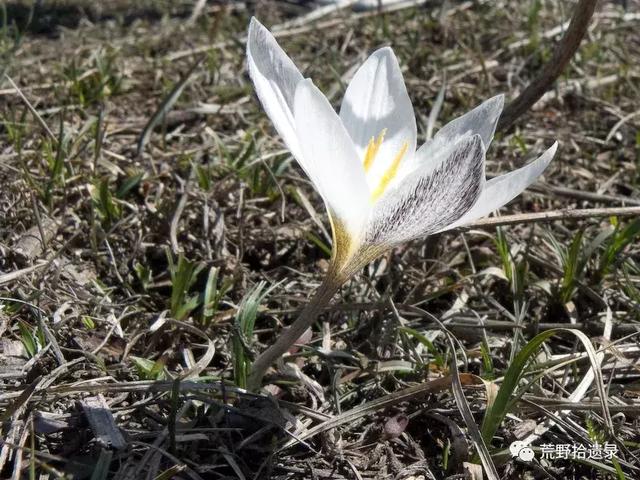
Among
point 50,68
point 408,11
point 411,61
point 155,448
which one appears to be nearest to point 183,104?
point 50,68

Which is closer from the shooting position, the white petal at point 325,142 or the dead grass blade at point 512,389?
the white petal at point 325,142

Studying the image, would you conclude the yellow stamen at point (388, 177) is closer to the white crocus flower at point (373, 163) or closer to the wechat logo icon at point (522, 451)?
the white crocus flower at point (373, 163)

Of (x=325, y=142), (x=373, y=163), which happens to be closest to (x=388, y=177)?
(x=373, y=163)

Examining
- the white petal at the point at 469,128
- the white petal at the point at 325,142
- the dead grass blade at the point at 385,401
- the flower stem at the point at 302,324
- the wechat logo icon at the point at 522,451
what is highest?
the white petal at the point at 325,142

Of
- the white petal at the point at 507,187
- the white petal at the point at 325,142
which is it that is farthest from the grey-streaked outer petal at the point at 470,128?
the white petal at the point at 325,142

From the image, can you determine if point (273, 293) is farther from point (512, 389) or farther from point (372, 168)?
point (512, 389)

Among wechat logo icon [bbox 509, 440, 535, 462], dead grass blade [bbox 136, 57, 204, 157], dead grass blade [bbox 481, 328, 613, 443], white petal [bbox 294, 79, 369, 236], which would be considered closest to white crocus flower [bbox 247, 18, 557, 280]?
white petal [bbox 294, 79, 369, 236]

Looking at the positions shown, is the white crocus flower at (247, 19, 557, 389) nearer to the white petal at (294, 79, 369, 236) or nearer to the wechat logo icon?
the white petal at (294, 79, 369, 236)
